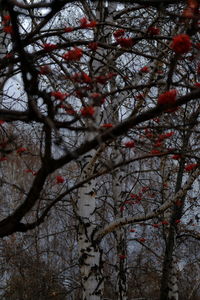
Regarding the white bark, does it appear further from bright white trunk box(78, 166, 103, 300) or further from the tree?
bright white trunk box(78, 166, 103, 300)

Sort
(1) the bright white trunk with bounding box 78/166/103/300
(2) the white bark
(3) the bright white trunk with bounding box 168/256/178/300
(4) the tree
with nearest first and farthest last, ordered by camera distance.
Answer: (4) the tree
(2) the white bark
(1) the bright white trunk with bounding box 78/166/103/300
(3) the bright white trunk with bounding box 168/256/178/300

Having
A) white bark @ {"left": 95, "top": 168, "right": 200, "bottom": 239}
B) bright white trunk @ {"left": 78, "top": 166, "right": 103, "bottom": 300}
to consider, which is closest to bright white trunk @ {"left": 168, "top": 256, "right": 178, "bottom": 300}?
bright white trunk @ {"left": 78, "top": 166, "right": 103, "bottom": 300}

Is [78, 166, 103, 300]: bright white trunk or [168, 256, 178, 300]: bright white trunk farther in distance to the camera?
[168, 256, 178, 300]: bright white trunk

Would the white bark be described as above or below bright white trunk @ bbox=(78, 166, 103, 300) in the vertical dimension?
above

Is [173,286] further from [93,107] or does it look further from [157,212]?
[93,107]

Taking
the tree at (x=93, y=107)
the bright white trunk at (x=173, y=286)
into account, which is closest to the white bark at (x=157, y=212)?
the tree at (x=93, y=107)

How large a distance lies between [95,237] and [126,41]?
7.51 ft

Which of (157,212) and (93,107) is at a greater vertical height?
(157,212)

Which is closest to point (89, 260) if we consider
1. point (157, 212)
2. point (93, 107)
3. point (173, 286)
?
point (157, 212)

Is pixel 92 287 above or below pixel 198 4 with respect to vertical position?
below

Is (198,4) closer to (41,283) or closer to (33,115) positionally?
(33,115)

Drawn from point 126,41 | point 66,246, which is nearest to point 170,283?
point 126,41

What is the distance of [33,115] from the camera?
1861mm

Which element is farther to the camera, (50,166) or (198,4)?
(50,166)
